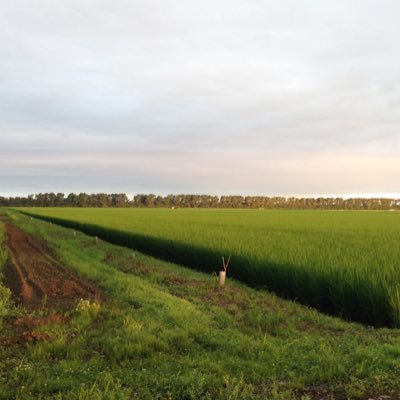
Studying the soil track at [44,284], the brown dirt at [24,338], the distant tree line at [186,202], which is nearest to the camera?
the brown dirt at [24,338]

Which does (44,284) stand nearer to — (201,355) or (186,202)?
(201,355)

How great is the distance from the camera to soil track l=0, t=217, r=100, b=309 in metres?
9.66

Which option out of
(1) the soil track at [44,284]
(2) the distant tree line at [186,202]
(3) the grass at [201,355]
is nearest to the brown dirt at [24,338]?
(3) the grass at [201,355]

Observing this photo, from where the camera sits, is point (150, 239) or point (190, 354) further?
point (150, 239)

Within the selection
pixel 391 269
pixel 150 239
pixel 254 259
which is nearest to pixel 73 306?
pixel 254 259

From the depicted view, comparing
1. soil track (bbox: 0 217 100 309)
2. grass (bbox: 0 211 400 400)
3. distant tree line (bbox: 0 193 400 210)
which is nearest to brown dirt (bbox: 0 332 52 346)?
grass (bbox: 0 211 400 400)

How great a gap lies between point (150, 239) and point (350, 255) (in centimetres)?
1101

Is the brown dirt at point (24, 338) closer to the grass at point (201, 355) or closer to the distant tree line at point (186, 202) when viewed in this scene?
the grass at point (201, 355)

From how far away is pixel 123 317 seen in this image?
7.86 metres

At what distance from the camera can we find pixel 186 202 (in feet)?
510

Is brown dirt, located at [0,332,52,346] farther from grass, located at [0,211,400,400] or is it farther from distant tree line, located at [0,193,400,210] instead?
distant tree line, located at [0,193,400,210]

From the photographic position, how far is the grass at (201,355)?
474cm

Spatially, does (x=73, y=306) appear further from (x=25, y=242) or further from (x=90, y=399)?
(x=25, y=242)

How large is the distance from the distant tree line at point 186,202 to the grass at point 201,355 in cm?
14019
